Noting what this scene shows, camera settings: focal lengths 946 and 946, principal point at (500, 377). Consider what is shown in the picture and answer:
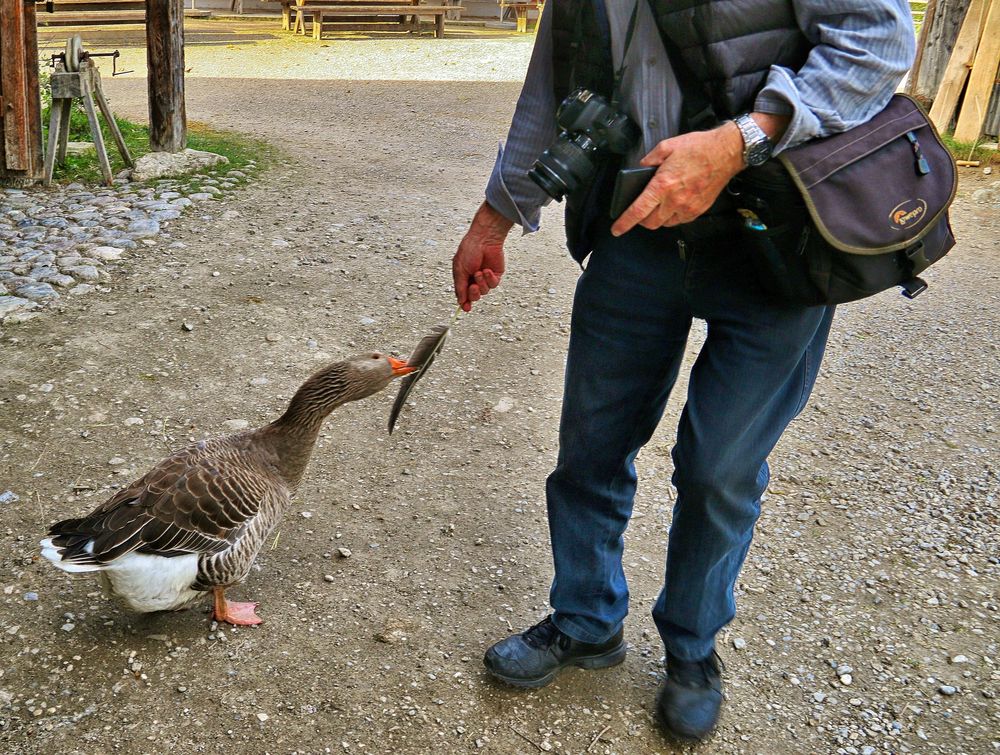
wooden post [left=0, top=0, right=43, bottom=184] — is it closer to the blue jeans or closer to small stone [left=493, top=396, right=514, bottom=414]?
small stone [left=493, top=396, right=514, bottom=414]

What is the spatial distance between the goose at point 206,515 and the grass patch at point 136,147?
5871 mm

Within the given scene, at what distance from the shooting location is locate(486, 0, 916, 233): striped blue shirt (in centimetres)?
213

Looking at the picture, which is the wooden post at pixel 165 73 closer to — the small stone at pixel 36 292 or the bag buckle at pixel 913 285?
the small stone at pixel 36 292

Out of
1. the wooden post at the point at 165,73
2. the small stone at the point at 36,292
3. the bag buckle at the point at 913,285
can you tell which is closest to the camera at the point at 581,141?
the bag buckle at the point at 913,285

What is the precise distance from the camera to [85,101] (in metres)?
8.45

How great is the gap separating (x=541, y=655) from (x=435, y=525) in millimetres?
1093

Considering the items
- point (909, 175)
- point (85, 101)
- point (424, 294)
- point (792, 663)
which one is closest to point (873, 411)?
point (792, 663)

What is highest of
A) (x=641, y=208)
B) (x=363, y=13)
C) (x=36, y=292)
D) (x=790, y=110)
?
(x=363, y=13)

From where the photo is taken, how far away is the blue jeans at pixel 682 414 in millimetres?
2559

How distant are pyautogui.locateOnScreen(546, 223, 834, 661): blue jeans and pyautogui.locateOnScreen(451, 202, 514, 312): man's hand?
32cm

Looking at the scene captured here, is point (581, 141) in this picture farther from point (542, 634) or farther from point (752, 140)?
point (542, 634)

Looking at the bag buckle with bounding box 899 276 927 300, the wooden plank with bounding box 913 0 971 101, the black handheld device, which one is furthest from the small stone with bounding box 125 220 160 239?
the wooden plank with bounding box 913 0 971 101

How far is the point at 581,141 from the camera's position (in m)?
2.48

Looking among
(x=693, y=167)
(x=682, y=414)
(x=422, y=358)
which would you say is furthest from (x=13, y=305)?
(x=693, y=167)
